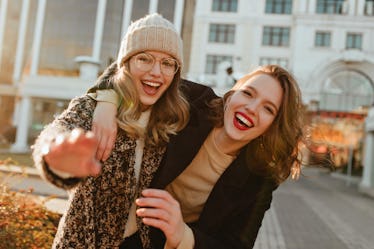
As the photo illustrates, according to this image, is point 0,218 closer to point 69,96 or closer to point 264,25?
point 69,96

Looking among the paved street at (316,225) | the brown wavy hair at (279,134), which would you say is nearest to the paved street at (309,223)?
the paved street at (316,225)

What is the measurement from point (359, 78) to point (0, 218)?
3527 cm

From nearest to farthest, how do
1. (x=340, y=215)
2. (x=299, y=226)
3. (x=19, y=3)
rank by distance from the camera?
1. (x=299, y=226)
2. (x=340, y=215)
3. (x=19, y=3)

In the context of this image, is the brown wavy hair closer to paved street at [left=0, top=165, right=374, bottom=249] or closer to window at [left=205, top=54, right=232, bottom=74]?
paved street at [left=0, top=165, right=374, bottom=249]

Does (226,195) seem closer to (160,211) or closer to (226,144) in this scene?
(226,144)

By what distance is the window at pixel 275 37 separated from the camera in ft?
117

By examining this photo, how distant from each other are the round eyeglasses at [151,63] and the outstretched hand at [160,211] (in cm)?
75

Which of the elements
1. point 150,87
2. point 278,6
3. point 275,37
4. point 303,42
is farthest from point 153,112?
point 278,6

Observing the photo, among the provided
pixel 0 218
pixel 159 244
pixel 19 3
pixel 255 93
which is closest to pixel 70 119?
pixel 159 244

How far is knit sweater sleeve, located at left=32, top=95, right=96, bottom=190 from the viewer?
1316mm

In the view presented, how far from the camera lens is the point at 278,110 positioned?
7.12 feet

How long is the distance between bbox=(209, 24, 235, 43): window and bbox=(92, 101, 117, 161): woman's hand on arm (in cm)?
3520

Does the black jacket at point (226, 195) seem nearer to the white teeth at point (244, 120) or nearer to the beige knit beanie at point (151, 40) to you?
the white teeth at point (244, 120)

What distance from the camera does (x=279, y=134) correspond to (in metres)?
2.24
